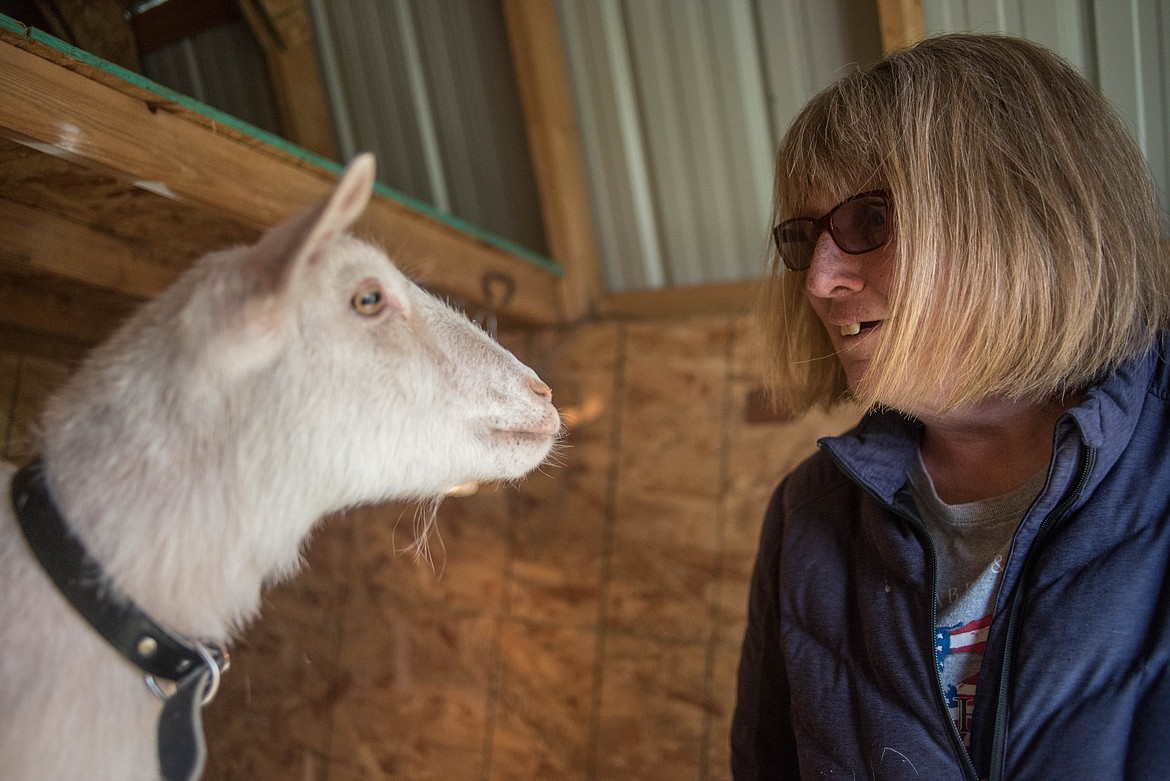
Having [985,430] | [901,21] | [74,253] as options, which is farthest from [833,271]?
[74,253]

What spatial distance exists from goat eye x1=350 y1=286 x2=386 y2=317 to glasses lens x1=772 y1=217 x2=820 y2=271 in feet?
2.35

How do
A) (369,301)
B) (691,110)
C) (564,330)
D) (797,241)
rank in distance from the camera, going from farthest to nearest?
(564,330), (691,110), (797,241), (369,301)

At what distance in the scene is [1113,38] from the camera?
6.57ft

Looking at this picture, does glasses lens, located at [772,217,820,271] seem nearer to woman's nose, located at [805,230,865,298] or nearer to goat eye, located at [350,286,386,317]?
woman's nose, located at [805,230,865,298]

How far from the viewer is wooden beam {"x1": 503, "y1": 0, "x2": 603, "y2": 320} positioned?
8.58ft

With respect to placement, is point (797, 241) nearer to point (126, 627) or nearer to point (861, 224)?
point (861, 224)

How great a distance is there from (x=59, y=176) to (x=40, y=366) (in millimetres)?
586

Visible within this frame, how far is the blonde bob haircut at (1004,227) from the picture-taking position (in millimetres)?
1214

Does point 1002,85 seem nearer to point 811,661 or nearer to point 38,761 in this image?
point 811,661

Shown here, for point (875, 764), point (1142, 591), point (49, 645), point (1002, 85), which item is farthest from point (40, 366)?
point (1142, 591)

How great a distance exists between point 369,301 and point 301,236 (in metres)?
0.28

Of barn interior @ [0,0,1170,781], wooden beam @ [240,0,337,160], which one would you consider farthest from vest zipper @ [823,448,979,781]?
wooden beam @ [240,0,337,160]

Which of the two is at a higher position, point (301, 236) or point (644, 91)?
point (301, 236)

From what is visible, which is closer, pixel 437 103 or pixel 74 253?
pixel 74 253
